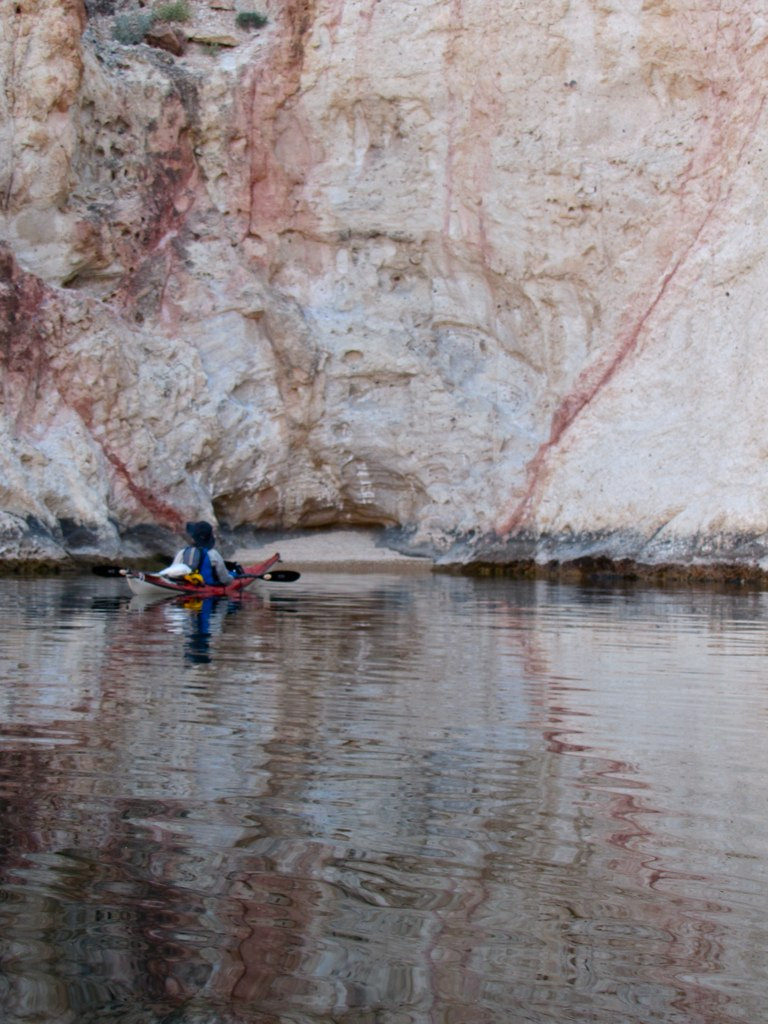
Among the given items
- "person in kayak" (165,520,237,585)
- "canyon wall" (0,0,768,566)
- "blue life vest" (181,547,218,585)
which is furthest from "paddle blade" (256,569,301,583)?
"canyon wall" (0,0,768,566)

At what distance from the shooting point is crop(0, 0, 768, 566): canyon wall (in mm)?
24266

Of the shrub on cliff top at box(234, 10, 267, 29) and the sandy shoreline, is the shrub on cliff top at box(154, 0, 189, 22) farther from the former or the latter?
the sandy shoreline

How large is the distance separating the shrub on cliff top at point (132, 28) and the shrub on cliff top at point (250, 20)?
1827mm

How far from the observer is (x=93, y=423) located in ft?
83.5

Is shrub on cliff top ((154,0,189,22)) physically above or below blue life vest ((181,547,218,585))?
above

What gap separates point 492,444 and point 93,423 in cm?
762

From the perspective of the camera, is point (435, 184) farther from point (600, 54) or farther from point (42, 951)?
point (42, 951)

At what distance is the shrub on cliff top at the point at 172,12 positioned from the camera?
1166 inches

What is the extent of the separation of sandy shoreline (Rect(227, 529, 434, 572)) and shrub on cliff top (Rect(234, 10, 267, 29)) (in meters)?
10.7

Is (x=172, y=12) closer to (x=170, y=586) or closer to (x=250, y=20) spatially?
(x=250, y=20)

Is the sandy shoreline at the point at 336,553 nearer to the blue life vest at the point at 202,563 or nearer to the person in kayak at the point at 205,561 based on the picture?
the person in kayak at the point at 205,561

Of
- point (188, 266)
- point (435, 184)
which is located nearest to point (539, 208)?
point (435, 184)

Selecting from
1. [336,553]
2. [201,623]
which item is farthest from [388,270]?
[201,623]

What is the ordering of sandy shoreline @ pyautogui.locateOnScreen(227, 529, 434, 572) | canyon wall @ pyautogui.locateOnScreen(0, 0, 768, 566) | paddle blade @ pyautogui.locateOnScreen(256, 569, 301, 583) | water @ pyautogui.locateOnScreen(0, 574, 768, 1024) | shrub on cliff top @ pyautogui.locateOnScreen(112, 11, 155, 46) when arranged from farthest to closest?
shrub on cliff top @ pyautogui.locateOnScreen(112, 11, 155, 46) < sandy shoreline @ pyautogui.locateOnScreen(227, 529, 434, 572) < canyon wall @ pyautogui.locateOnScreen(0, 0, 768, 566) < paddle blade @ pyautogui.locateOnScreen(256, 569, 301, 583) < water @ pyautogui.locateOnScreen(0, 574, 768, 1024)
